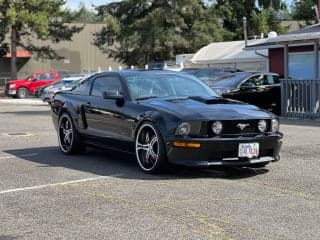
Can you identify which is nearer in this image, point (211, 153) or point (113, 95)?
point (211, 153)

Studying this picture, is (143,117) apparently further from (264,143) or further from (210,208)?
(210,208)

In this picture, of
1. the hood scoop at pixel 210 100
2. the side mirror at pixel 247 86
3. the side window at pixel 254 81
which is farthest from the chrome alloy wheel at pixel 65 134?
the side window at pixel 254 81

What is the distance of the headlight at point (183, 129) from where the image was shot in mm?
8336

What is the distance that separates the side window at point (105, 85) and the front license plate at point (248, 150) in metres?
2.31

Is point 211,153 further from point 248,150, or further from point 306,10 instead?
point 306,10

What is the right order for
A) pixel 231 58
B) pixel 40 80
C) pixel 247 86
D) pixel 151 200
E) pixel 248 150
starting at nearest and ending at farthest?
pixel 151 200
pixel 248 150
pixel 247 86
pixel 231 58
pixel 40 80

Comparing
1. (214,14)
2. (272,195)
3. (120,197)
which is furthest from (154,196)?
(214,14)

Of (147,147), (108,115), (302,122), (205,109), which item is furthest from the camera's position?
(302,122)

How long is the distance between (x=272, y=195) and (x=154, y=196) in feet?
4.43

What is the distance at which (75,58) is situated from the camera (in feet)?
209

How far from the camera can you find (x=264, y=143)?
28.3 ft

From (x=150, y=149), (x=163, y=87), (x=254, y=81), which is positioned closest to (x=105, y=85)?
Result: (x=163, y=87)

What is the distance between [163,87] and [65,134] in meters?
2.36

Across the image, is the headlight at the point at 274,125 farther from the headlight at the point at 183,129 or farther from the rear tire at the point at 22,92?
the rear tire at the point at 22,92
